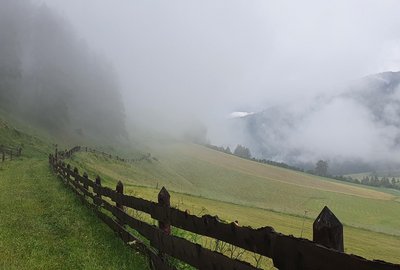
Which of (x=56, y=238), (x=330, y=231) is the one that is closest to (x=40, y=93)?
(x=56, y=238)

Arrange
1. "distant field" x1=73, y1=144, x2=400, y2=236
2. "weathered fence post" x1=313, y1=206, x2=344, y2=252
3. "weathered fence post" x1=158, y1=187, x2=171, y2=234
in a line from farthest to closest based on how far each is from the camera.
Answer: "distant field" x1=73, y1=144, x2=400, y2=236
"weathered fence post" x1=158, y1=187, x2=171, y2=234
"weathered fence post" x1=313, y1=206, x2=344, y2=252

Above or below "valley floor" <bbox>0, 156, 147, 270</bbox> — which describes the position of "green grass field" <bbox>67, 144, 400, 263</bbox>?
above

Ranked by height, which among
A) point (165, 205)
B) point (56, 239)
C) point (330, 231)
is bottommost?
point (56, 239)

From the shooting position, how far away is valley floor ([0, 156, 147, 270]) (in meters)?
9.14

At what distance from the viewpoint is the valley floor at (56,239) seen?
9.14 metres

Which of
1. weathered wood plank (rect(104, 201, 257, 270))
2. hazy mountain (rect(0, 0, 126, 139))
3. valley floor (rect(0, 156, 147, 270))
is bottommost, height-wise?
valley floor (rect(0, 156, 147, 270))

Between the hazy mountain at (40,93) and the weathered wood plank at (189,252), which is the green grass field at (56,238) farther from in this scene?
the hazy mountain at (40,93)

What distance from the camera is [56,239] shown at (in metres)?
11.3

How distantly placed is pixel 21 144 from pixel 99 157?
14.4 metres

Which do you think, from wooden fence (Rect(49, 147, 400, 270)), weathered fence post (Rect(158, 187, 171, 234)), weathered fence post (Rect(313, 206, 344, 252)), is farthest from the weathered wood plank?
weathered fence post (Rect(313, 206, 344, 252))

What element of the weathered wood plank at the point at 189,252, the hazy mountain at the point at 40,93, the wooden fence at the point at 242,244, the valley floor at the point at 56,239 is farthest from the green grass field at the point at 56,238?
the hazy mountain at the point at 40,93

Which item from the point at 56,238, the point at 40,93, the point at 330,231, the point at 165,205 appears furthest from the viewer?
the point at 40,93

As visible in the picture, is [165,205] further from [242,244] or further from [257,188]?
[257,188]

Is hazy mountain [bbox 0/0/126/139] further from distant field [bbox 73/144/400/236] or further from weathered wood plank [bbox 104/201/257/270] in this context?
weathered wood plank [bbox 104/201/257/270]
